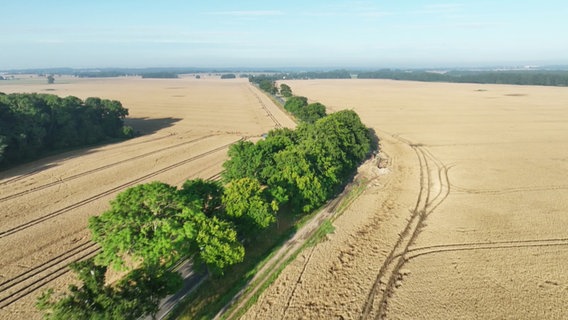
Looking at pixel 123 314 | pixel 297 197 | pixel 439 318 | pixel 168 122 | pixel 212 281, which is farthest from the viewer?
pixel 168 122

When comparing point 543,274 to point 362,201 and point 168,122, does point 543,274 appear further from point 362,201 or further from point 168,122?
point 168,122

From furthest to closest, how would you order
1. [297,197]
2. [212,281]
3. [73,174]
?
[73,174]
[297,197]
[212,281]

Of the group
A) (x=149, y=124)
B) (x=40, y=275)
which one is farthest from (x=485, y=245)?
(x=149, y=124)

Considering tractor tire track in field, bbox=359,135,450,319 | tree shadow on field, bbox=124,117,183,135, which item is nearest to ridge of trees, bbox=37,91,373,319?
tractor tire track in field, bbox=359,135,450,319

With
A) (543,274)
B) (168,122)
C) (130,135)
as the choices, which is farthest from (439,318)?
(168,122)

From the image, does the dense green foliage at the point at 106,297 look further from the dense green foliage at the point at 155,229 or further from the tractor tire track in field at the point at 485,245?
the tractor tire track in field at the point at 485,245

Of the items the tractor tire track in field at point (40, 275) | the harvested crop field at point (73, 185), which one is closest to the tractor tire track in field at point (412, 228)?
the harvested crop field at point (73, 185)
